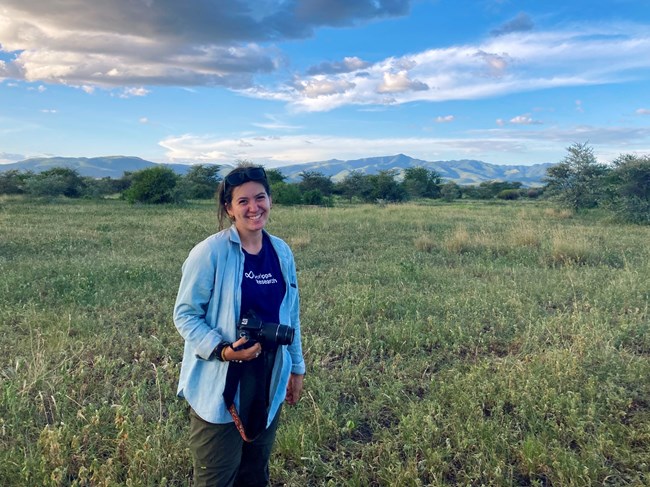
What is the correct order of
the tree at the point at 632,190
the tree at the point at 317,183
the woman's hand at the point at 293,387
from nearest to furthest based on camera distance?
1. the woman's hand at the point at 293,387
2. the tree at the point at 632,190
3. the tree at the point at 317,183

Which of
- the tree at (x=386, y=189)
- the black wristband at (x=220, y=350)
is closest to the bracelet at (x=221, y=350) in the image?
the black wristband at (x=220, y=350)

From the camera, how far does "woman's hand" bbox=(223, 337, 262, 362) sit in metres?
1.86

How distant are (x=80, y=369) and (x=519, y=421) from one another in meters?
3.51

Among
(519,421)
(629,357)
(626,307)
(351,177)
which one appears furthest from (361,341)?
(351,177)

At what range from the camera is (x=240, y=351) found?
6.13ft

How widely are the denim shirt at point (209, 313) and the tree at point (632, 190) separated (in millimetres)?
17926

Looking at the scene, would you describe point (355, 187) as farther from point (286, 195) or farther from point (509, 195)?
point (509, 195)

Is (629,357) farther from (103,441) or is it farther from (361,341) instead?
(103,441)

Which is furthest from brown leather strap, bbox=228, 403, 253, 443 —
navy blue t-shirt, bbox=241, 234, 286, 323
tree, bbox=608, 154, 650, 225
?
tree, bbox=608, 154, 650, 225

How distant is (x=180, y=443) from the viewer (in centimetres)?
288

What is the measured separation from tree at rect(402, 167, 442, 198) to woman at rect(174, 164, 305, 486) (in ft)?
127

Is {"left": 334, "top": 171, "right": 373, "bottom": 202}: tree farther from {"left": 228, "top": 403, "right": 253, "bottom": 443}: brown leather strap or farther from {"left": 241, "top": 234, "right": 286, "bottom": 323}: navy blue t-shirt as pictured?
{"left": 228, "top": 403, "right": 253, "bottom": 443}: brown leather strap

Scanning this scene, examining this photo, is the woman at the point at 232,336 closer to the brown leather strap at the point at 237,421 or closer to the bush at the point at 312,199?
the brown leather strap at the point at 237,421

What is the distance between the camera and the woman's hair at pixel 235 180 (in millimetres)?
2191
